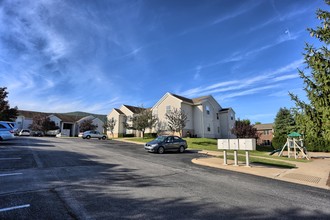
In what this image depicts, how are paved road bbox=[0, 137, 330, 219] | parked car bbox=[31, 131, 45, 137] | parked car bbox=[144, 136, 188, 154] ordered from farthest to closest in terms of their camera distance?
parked car bbox=[31, 131, 45, 137] < parked car bbox=[144, 136, 188, 154] < paved road bbox=[0, 137, 330, 219]

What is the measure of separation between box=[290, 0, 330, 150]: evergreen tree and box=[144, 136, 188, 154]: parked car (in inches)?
409

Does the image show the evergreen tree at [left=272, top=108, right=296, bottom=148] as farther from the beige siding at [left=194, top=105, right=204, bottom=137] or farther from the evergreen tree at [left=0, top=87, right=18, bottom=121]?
the evergreen tree at [left=0, top=87, right=18, bottom=121]

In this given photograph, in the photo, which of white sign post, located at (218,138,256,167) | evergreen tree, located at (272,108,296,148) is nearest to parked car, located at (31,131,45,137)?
white sign post, located at (218,138,256,167)

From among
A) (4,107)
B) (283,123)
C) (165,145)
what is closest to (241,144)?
(165,145)

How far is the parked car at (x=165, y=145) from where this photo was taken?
57.7ft

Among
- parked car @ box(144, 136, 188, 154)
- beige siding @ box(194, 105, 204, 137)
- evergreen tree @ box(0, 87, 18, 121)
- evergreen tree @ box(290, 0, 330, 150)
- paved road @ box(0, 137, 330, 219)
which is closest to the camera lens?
paved road @ box(0, 137, 330, 219)

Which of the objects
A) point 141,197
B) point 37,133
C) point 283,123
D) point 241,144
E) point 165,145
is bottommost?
point 141,197

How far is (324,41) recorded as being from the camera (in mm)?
10344

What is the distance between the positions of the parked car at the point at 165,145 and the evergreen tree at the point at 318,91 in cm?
1039

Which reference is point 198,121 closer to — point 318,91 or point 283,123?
point 283,123

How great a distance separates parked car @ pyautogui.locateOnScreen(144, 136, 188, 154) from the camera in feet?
57.7

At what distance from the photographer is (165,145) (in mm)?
18094

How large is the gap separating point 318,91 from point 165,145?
38.8 ft

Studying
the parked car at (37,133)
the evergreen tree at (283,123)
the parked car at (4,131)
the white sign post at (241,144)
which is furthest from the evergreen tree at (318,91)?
the parked car at (37,133)
